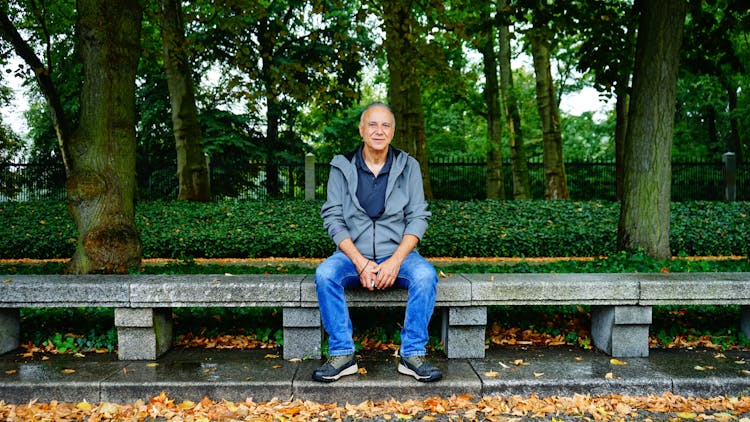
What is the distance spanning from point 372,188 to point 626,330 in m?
2.35

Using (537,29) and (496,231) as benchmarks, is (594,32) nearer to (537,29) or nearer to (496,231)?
(537,29)

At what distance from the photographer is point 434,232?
1145 cm

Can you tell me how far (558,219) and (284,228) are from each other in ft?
A: 21.0

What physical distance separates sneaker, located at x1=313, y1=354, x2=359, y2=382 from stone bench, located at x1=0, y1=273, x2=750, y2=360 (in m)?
0.44

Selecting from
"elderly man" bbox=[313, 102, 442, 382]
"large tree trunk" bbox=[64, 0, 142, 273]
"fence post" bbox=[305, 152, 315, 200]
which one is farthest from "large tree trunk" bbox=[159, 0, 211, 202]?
"elderly man" bbox=[313, 102, 442, 382]

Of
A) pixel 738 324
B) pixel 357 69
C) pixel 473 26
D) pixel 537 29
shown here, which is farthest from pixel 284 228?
pixel 357 69

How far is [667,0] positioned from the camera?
6.38 metres

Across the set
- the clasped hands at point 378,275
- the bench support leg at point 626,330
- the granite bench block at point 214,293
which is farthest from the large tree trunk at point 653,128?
the granite bench block at point 214,293

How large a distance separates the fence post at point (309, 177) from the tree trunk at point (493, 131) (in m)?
5.74

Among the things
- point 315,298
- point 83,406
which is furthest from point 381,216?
point 83,406

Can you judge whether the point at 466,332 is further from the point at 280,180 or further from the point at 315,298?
the point at 280,180

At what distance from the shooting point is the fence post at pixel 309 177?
16.7 m

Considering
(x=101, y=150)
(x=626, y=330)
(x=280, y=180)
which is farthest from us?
(x=280, y=180)

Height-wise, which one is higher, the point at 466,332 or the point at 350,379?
the point at 466,332
